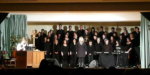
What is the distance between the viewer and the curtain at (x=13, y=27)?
1492 centimetres

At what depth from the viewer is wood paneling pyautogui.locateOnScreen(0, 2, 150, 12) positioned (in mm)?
11211

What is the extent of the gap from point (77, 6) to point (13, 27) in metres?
5.17

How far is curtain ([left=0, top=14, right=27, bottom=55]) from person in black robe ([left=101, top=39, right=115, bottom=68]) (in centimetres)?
434

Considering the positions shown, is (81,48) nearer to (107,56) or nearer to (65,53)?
(65,53)

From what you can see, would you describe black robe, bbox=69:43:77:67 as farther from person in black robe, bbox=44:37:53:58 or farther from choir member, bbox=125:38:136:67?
choir member, bbox=125:38:136:67

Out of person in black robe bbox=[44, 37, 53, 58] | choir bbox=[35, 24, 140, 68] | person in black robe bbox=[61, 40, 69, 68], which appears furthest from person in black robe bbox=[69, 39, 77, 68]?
person in black robe bbox=[44, 37, 53, 58]

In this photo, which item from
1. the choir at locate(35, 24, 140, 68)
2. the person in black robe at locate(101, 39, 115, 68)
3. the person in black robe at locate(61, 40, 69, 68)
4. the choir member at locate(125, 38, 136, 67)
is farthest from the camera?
the person in black robe at locate(61, 40, 69, 68)

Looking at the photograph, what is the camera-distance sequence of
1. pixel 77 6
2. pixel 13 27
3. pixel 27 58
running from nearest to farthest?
1. pixel 77 6
2. pixel 27 58
3. pixel 13 27

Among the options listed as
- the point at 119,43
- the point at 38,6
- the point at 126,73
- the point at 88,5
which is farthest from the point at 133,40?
the point at 126,73

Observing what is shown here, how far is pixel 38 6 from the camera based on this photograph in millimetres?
11469

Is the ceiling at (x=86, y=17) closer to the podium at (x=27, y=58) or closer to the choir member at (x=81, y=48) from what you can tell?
the choir member at (x=81, y=48)

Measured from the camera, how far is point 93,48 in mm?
13578

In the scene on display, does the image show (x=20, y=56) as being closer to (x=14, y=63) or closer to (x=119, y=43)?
(x=14, y=63)

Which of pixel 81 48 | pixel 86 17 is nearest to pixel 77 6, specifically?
pixel 81 48
